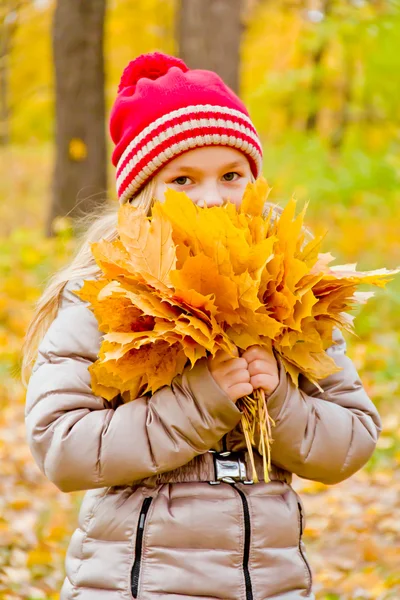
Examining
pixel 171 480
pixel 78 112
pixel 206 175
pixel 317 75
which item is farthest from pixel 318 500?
pixel 317 75

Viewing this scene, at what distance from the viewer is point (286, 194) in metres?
8.85

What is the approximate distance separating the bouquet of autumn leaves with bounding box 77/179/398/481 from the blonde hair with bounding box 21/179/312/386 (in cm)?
40

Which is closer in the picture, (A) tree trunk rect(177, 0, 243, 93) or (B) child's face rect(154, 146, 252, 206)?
(B) child's face rect(154, 146, 252, 206)

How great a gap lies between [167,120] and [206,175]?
0.22m

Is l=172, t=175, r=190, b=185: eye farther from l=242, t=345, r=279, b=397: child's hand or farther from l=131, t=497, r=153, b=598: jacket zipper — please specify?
l=131, t=497, r=153, b=598: jacket zipper

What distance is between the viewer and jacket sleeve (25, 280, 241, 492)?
1.96 meters

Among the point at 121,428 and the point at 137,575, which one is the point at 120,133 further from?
the point at 137,575

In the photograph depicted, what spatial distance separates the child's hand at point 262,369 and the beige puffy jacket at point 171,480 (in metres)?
0.03

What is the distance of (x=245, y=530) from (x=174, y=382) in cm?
43

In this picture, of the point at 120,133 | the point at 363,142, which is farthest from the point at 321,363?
the point at 363,142

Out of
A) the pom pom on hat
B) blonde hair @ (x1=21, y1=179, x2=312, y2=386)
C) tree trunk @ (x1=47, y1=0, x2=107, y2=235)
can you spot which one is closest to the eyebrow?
blonde hair @ (x1=21, y1=179, x2=312, y2=386)

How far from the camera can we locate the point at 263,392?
2.02 metres

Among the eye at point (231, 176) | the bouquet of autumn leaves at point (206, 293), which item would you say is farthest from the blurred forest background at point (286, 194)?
the eye at point (231, 176)

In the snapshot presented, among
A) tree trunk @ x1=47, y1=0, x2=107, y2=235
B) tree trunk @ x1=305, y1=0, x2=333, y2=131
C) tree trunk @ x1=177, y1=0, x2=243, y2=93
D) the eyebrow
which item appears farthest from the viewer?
tree trunk @ x1=305, y1=0, x2=333, y2=131
